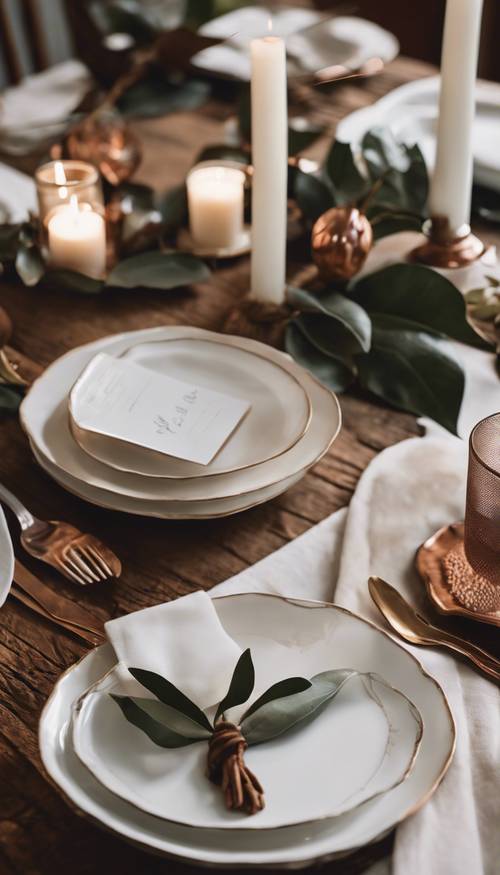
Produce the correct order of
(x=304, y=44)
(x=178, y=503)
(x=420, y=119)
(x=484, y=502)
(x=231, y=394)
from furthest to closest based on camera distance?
(x=304, y=44) → (x=420, y=119) → (x=231, y=394) → (x=178, y=503) → (x=484, y=502)

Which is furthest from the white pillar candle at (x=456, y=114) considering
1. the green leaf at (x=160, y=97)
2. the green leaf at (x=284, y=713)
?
the green leaf at (x=284, y=713)

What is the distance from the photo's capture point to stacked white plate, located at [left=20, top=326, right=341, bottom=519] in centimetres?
72

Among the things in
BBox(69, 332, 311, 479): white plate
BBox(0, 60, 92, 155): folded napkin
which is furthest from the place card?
BBox(0, 60, 92, 155): folded napkin

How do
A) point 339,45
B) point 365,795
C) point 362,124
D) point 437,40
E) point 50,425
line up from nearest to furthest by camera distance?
point 365,795, point 50,425, point 362,124, point 339,45, point 437,40

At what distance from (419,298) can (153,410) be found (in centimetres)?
30

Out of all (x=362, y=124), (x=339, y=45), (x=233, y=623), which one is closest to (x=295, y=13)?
(x=339, y=45)

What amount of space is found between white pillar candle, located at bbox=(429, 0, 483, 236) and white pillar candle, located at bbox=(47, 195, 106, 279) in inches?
14.5

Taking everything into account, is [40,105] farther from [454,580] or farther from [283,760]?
[283,760]

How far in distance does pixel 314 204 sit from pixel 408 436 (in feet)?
1.26

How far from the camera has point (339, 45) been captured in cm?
145

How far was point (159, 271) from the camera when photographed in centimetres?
102

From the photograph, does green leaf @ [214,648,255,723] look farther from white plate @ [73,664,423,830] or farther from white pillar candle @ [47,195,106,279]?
white pillar candle @ [47,195,106,279]

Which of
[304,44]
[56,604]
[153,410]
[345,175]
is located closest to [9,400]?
[153,410]

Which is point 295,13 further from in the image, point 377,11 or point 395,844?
point 395,844
